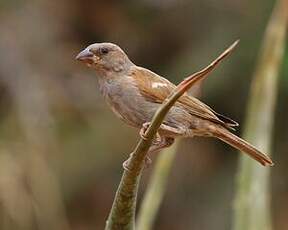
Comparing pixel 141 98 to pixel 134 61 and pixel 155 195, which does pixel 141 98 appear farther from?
pixel 134 61

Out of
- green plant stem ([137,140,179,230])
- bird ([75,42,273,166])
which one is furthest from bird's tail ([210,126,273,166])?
green plant stem ([137,140,179,230])

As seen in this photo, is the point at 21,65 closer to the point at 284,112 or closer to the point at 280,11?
the point at 284,112

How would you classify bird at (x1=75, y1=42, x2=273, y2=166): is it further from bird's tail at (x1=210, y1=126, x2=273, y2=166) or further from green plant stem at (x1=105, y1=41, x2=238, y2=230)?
green plant stem at (x1=105, y1=41, x2=238, y2=230)

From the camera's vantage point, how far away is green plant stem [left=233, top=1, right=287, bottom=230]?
6.59ft

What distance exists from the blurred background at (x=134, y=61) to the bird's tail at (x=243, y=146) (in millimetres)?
3391

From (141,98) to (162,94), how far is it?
0.06 meters

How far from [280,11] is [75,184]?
4488 millimetres

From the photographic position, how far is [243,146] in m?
2.32

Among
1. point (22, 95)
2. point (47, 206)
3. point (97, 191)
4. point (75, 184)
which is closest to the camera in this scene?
point (47, 206)

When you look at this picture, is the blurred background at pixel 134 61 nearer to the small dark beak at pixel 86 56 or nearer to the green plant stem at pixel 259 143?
the small dark beak at pixel 86 56

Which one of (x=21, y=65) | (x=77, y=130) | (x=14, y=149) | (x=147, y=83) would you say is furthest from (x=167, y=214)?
(x=147, y=83)

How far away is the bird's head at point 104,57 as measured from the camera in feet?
7.81

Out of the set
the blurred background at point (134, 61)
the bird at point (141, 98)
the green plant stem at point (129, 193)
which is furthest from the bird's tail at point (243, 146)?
the blurred background at point (134, 61)

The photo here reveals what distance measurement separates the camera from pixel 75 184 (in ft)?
22.2
